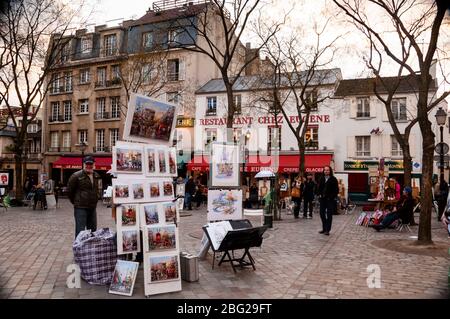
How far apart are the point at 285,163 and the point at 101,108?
17.5 m

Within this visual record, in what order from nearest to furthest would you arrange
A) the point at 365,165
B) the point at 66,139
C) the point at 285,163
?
the point at 365,165 → the point at 285,163 → the point at 66,139

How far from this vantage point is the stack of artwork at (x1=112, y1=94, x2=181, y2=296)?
17.4ft

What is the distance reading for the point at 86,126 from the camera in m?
36.0

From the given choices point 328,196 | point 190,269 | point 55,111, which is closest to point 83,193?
point 190,269

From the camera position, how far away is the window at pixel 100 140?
115 ft

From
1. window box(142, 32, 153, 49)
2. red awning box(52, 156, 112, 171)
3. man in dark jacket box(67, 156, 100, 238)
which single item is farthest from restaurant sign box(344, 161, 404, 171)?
man in dark jacket box(67, 156, 100, 238)

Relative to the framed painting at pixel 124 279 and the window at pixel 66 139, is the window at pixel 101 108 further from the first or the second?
the framed painting at pixel 124 279

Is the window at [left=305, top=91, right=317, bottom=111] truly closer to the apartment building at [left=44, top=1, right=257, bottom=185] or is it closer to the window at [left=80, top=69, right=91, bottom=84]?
the apartment building at [left=44, top=1, right=257, bottom=185]

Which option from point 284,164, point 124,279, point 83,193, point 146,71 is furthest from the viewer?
point 284,164

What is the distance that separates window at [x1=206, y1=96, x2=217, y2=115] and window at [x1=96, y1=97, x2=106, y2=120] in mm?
9933

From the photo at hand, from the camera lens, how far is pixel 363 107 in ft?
94.0

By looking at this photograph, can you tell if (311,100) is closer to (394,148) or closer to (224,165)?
(394,148)
